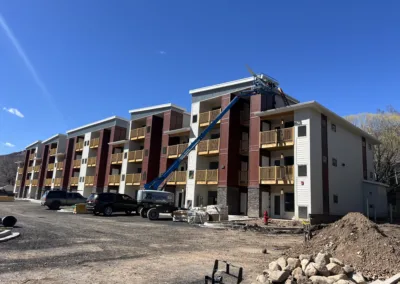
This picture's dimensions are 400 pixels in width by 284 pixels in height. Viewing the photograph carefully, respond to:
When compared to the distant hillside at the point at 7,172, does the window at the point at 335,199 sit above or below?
below

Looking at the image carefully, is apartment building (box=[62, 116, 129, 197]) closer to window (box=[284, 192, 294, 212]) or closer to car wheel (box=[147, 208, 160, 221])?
car wheel (box=[147, 208, 160, 221])

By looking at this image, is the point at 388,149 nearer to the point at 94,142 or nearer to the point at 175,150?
the point at 175,150

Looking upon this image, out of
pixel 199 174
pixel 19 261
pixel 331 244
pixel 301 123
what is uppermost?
pixel 301 123

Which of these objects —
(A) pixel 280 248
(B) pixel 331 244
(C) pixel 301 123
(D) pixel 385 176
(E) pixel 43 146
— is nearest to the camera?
(B) pixel 331 244

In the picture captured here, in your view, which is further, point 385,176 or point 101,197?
point 385,176

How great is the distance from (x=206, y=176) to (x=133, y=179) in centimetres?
1349

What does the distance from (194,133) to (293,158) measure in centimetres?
1140

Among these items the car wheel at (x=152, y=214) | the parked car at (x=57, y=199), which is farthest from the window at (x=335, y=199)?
the parked car at (x=57, y=199)

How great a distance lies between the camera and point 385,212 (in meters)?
33.6

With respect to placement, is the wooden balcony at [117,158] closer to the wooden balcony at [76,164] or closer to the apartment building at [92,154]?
the apartment building at [92,154]

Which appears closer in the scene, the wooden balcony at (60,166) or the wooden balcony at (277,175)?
the wooden balcony at (277,175)

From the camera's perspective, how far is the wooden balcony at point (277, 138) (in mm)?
26828

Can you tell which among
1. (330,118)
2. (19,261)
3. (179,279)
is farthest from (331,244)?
(330,118)

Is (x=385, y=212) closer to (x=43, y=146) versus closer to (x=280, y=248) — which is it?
(x=280, y=248)
